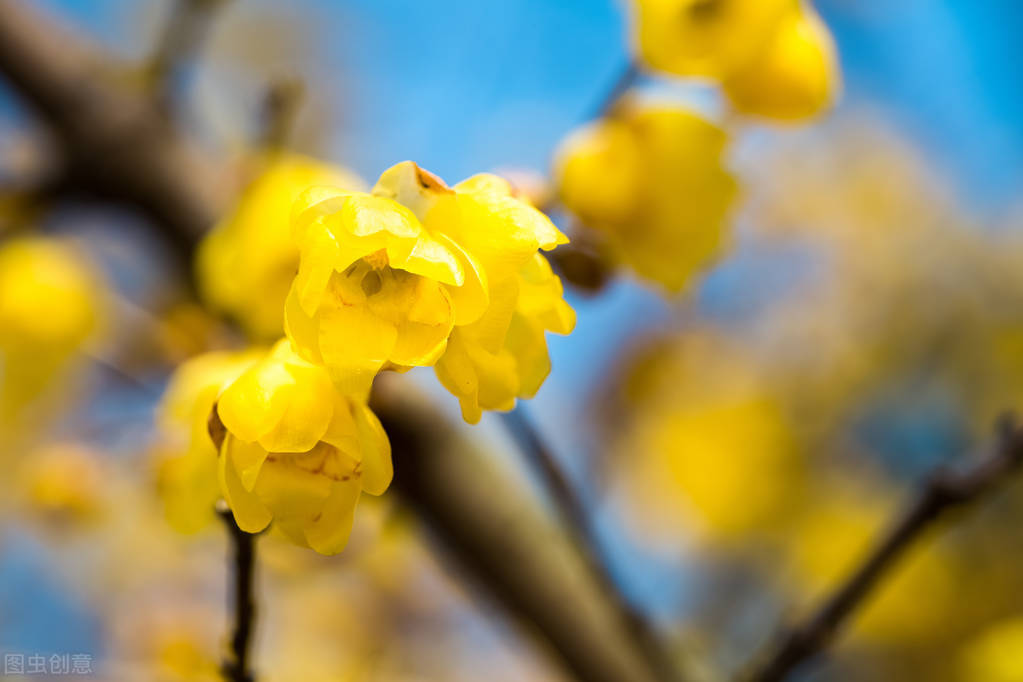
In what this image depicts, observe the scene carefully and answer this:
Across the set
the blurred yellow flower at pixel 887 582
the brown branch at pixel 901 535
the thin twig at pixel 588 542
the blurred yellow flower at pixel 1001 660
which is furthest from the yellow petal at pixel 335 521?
the blurred yellow flower at pixel 887 582

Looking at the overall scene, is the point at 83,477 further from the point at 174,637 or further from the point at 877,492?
the point at 877,492

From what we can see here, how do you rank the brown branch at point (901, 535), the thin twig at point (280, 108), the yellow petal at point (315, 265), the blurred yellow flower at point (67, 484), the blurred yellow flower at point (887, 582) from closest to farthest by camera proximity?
1. the yellow petal at point (315, 265)
2. the brown branch at point (901, 535)
3. the thin twig at point (280, 108)
4. the blurred yellow flower at point (67, 484)
5. the blurred yellow flower at point (887, 582)

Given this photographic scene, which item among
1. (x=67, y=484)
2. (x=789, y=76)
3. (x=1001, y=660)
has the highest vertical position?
(x=789, y=76)

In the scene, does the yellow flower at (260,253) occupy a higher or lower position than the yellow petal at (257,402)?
lower

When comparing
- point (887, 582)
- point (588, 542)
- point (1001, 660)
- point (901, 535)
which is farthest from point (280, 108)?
point (887, 582)

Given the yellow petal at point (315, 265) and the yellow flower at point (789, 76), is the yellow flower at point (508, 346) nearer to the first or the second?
the yellow petal at point (315, 265)

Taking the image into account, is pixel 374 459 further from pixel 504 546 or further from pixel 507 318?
pixel 504 546

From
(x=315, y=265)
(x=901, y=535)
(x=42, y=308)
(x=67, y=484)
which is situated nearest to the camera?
(x=315, y=265)
